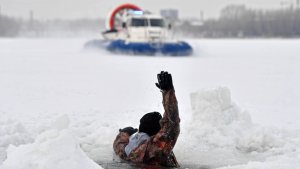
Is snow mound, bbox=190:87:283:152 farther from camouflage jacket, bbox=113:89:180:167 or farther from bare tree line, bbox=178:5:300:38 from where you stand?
bare tree line, bbox=178:5:300:38

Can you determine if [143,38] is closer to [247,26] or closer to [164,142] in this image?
[164,142]

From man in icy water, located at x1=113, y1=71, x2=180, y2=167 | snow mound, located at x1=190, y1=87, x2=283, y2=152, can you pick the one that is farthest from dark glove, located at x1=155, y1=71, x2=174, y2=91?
snow mound, located at x1=190, y1=87, x2=283, y2=152

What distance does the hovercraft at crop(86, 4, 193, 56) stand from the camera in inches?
812

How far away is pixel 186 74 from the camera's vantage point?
13.2 meters

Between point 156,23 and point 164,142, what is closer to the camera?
point 164,142

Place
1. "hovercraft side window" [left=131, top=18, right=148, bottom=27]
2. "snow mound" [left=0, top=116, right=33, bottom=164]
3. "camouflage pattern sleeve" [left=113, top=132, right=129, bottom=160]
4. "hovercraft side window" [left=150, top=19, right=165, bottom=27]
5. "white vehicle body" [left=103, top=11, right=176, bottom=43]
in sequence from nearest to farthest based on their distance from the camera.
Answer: "camouflage pattern sleeve" [left=113, top=132, right=129, bottom=160] < "snow mound" [left=0, top=116, right=33, bottom=164] < "white vehicle body" [left=103, top=11, right=176, bottom=43] < "hovercraft side window" [left=131, top=18, right=148, bottom=27] < "hovercraft side window" [left=150, top=19, right=165, bottom=27]

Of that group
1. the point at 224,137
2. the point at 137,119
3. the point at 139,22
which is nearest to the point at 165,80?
the point at 224,137

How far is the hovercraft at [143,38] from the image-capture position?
20625mm

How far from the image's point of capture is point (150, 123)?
4402 millimetres

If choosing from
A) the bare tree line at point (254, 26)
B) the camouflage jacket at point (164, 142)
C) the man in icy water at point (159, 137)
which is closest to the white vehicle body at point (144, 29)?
the man in icy water at point (159, 137)

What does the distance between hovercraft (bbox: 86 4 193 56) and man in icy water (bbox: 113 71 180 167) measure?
16.1m

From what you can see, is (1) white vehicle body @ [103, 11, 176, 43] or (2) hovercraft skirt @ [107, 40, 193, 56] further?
(1) white vehicle body @ [103, 11, 176, 43]

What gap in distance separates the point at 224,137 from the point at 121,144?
1137 millimetres

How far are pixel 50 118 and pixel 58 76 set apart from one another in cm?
611
